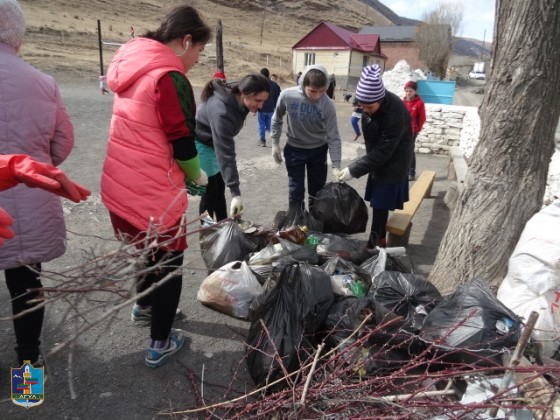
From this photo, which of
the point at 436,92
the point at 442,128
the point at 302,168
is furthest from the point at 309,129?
the point at 436,92

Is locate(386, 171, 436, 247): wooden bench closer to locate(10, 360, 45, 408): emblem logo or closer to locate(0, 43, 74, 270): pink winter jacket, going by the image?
locate(0, 43, 74, 270): pink winter jacket

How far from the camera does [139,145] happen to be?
184cm

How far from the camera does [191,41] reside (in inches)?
75.2

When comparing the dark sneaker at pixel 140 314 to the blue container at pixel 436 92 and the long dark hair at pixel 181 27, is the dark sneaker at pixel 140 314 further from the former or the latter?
the blue container at pixel 436 92

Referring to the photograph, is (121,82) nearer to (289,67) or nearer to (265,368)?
(265,368)

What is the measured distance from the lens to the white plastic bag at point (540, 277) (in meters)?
2.15

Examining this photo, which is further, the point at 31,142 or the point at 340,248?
the point at 340,248

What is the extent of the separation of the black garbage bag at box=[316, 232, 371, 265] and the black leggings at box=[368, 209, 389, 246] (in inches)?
8.8

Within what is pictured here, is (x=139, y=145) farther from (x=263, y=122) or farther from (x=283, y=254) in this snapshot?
(x=263, y=122)

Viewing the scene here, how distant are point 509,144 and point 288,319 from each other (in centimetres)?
171

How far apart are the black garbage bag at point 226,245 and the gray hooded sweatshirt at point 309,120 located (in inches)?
41.4

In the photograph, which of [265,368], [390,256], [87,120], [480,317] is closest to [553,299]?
Result: [480,317]

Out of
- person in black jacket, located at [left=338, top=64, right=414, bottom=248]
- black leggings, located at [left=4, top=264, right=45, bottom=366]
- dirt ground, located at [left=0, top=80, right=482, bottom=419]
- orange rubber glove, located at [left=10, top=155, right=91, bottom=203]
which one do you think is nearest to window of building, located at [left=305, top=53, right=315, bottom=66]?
dirt ground, located at [left=0, top=80, right=482, bottom=419]

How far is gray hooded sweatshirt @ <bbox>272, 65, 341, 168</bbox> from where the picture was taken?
11.4 ft
